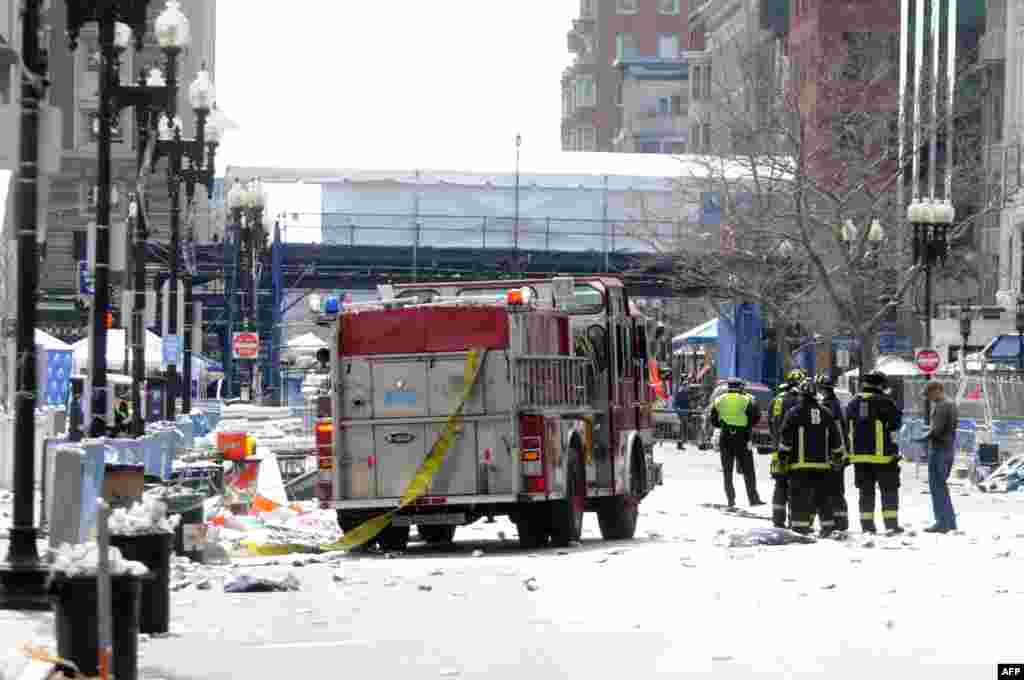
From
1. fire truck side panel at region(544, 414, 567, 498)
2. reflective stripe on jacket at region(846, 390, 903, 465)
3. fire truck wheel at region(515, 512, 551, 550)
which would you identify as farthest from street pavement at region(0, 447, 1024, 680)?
reflective stripe on jacket at region(846, 390, 903, 465)

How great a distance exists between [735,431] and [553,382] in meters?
9.00

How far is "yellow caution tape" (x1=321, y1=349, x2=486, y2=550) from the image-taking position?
23812mm

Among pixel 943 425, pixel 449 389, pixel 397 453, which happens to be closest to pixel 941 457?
pixel 943 425

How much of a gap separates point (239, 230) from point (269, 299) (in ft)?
71.3

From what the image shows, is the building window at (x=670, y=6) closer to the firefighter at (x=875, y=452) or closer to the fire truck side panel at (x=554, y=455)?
the firefighter at (x=875, y=452)

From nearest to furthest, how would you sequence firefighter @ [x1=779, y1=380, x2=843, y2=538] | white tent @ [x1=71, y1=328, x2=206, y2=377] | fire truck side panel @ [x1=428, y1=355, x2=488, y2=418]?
fire truck side panel @ [x1=428, y1=355, x2=488, y2=418] < firefighter @ [x1=779, y1=380, x2=843, y2=538] < white tent @ [x1=71, y1=328, x2=206, y2=377]

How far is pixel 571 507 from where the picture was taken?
24.7 m

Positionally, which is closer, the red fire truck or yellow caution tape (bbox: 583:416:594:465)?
the red fire truck

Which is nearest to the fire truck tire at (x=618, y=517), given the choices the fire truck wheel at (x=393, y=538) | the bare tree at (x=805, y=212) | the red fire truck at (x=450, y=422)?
the red fire truck at (x=450, y=422)

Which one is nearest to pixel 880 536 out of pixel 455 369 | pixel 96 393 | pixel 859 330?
pixel 455 369

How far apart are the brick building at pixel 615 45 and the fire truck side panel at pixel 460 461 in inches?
6613

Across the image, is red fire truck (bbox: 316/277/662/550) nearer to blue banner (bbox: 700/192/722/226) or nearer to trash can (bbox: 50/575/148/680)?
trash can (bbox: 50/575/148/680)

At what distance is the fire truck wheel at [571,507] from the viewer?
964 inches

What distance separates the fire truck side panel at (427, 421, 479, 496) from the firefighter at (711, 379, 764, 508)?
31.7 ft
